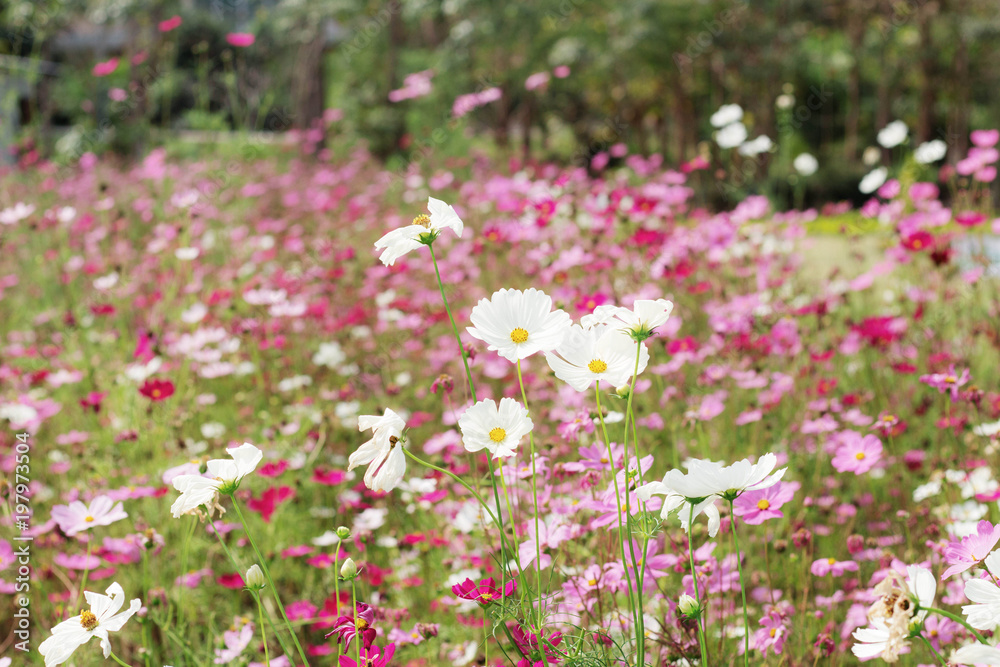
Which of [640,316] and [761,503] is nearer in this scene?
[640,316]

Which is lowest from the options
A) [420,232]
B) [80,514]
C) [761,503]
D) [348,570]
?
[80,514]

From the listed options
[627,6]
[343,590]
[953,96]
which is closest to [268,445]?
[343,590]

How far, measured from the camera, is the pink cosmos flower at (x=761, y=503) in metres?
0.97

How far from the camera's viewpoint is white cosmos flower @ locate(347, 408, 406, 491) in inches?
30.6

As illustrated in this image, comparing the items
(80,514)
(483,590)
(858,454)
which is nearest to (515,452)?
(483,590)

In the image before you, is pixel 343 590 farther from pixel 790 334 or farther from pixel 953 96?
pixel 953 96

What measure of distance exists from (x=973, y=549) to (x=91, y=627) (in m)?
1.02

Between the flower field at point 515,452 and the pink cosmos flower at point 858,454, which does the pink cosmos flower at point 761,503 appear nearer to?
the flower field at point 515,452

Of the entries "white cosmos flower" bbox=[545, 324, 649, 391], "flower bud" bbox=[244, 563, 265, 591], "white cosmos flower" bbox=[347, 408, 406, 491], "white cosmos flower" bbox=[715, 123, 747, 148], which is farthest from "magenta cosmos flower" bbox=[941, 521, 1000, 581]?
"white cosmos flower" bbox=[715, 123, 747, 148]

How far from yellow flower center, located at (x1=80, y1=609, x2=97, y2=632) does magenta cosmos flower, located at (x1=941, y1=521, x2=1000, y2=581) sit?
0.96 metres

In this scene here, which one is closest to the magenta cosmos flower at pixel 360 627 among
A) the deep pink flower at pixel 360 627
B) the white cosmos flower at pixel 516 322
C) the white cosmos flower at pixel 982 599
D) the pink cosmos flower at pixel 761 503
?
the deep pink flower at pixel 360 627

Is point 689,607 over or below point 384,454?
below

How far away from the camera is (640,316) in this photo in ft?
2.73

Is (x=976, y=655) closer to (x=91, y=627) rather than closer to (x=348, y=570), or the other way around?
(x=348, y=570)
